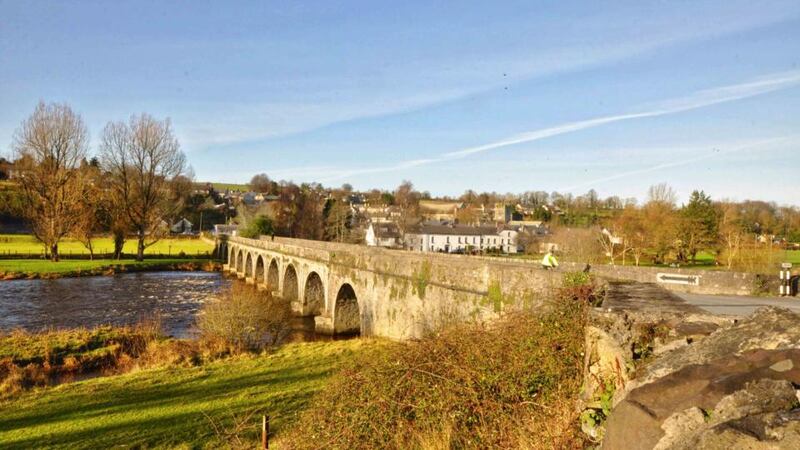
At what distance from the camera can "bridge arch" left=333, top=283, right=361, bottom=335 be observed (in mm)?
24062

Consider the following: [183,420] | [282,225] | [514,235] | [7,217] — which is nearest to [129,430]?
[183,420]

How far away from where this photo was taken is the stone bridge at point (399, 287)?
452 inches

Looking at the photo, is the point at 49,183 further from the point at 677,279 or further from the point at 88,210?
the point at 677,279

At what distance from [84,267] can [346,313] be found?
1177 inches

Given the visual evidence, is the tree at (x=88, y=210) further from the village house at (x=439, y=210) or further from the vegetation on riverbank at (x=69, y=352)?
the village house at (x=439, y=210)

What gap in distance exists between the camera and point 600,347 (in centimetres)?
455

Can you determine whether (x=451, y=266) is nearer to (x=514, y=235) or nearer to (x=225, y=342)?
→ (x=225, y=342)

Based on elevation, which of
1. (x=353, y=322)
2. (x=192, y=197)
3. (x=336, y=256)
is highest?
(x=192, y=197)

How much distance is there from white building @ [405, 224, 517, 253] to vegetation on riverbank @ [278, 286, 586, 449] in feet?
212

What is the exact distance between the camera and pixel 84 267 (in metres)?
42.9

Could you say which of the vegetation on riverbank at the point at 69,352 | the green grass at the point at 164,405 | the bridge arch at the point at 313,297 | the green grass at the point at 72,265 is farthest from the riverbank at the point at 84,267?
the green grass at the point at 164,405

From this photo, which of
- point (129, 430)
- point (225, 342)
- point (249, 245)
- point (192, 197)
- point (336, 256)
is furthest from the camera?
point (192, 197)

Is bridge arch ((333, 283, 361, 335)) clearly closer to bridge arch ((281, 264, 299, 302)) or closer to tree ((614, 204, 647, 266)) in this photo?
bridge arch ((281, 264, 299, 302))

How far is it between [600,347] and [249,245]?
44726 millimetres
